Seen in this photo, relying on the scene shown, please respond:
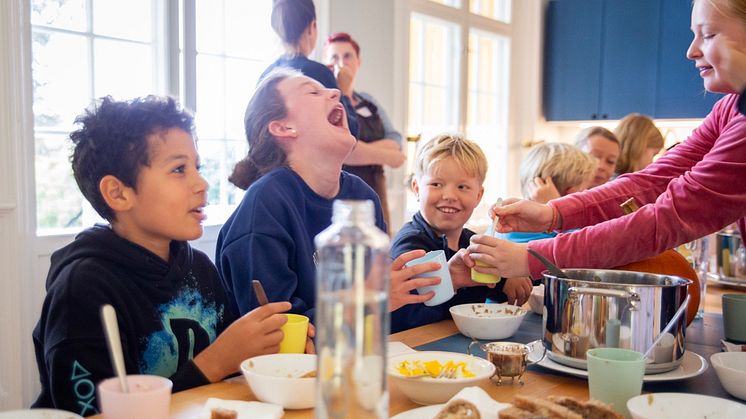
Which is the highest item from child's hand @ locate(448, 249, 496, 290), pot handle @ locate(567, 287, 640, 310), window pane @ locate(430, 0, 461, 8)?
window pane @ locate(430, 0, 461, 8)

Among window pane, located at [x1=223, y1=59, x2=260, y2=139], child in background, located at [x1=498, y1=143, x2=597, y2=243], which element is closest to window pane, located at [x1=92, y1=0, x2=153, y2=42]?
window pane, located at [x1=223, y1=59, x2=260, y2=139]

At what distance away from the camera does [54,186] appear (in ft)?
9.64

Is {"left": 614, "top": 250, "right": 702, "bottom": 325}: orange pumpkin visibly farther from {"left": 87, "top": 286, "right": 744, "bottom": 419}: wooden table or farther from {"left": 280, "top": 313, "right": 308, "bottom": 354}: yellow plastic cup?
{"left": 280, "top": 313, "right": 308, "bottom": 354}: yellow plastic cup

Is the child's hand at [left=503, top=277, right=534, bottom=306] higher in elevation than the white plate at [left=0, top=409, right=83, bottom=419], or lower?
lower

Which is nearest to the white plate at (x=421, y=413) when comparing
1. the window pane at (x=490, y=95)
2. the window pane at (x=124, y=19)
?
the window pane at (x=124, y=19)

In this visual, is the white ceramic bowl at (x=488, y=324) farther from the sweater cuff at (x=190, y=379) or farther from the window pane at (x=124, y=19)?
the window pane at (x=124, y=19)

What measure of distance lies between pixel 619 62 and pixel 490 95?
3.55 ft

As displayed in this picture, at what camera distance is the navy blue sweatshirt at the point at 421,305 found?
5.50ft

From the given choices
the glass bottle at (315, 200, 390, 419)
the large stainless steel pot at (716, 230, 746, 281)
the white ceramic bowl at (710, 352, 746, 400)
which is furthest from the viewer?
the large stainless steel pot at (716, 230, 746, 281)

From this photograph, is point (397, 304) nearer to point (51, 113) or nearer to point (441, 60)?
point (51, 113)

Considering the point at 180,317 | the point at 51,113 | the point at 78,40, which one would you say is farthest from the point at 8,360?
the point at 180,317

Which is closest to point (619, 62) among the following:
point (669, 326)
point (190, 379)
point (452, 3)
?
point (452, 3)

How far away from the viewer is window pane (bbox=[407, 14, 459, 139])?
4891 mm

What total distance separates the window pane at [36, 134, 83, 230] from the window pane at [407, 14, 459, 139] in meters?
2.43
